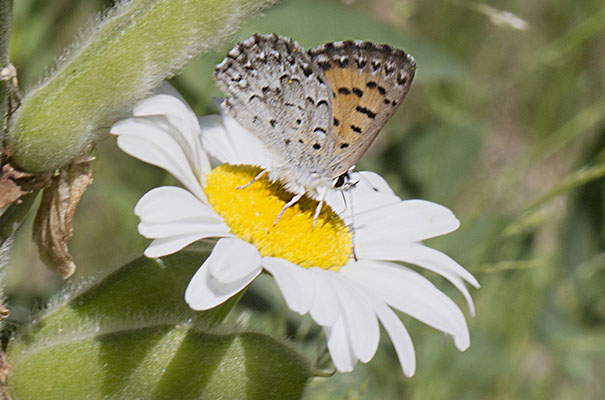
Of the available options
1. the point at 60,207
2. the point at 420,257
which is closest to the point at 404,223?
the point at 420,257

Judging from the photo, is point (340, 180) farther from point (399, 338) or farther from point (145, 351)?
point (145, 351)

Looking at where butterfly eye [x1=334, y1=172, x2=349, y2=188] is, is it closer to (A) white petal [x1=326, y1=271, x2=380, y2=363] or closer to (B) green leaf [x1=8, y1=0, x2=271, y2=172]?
(A) white petal [x1=326, y1=271, x2=380, y2=363]

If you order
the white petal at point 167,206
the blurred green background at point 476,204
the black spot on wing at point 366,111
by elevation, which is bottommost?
the blurred green background at point 476,204

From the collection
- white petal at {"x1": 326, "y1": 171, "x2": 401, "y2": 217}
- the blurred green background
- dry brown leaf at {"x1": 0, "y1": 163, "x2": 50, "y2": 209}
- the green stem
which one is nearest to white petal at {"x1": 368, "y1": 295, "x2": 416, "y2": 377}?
white petal at {"x1": 326, "y1": 171, "x2": 401, "y2": 217}

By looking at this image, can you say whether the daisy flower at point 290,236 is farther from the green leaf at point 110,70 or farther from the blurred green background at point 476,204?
the blurred green background at point 476,204

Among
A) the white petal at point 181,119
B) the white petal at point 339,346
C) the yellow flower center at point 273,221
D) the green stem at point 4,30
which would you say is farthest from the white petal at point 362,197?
the green stem at point 4,30

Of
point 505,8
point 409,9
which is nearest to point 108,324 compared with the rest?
point 409,9

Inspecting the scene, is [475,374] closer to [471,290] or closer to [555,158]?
[471,290]
